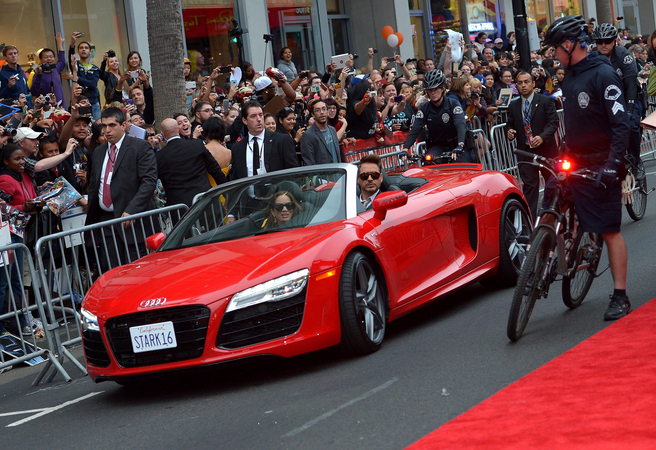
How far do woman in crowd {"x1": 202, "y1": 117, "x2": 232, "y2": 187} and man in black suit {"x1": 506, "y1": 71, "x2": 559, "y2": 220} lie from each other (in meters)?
3.37

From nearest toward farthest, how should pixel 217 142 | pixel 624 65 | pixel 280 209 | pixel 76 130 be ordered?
pixel 280 209, pixel 76 130, pixel 217 142, pixel 624 65

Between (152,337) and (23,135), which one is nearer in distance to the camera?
(152,337)

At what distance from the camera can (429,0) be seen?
2977 centimetres

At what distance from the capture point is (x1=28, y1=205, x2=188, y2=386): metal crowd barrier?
7.57m

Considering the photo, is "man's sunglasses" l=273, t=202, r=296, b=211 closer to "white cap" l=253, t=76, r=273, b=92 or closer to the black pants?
the black pants

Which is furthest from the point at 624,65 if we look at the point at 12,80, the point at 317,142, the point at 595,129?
the point at 12,80

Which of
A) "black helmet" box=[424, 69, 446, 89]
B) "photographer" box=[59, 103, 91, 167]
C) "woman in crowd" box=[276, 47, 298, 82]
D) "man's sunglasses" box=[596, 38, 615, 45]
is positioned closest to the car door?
"black helmet" box=[424, 69, 446, 89]

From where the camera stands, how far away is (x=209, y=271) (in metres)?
5.93

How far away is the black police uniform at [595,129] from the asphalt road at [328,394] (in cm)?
79

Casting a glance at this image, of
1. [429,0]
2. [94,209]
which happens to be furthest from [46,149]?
[429,0]

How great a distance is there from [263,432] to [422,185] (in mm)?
3294

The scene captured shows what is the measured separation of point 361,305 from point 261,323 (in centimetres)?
78

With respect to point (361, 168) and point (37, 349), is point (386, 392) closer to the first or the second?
point (361, 168)

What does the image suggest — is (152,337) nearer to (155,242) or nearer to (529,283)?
(155,242)
